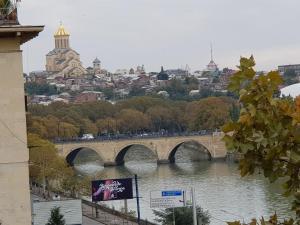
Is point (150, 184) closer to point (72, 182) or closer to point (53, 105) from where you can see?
point (72, 182)

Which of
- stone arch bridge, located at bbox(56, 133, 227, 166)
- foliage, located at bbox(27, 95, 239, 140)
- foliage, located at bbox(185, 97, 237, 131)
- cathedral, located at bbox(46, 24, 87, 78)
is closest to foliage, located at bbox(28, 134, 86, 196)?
stone arch bridge, located at bbox(56, 133, 227, 166)

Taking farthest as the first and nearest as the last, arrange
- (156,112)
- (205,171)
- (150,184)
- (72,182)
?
(156,112) < (205,171) < (150,184) < (72,182)

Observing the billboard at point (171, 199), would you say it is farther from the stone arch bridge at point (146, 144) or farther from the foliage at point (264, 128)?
the stone arch bridge at point (146, 144)

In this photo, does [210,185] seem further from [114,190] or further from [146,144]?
[146,144]

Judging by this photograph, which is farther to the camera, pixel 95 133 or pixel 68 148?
pixel 95 133

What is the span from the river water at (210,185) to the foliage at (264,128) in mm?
13818

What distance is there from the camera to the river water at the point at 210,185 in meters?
30.1

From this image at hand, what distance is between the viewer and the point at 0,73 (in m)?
9.21

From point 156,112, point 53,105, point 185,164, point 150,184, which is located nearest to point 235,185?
point 150,184

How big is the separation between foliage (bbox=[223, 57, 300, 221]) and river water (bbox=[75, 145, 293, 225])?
45.3 ft

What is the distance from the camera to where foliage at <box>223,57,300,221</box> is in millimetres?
3615

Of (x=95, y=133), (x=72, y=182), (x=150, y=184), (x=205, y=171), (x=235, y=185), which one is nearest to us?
(x=72, y=182)

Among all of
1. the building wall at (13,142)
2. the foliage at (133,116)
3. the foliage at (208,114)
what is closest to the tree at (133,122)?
the foliage at (133,116)

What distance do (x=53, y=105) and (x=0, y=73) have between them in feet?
268
